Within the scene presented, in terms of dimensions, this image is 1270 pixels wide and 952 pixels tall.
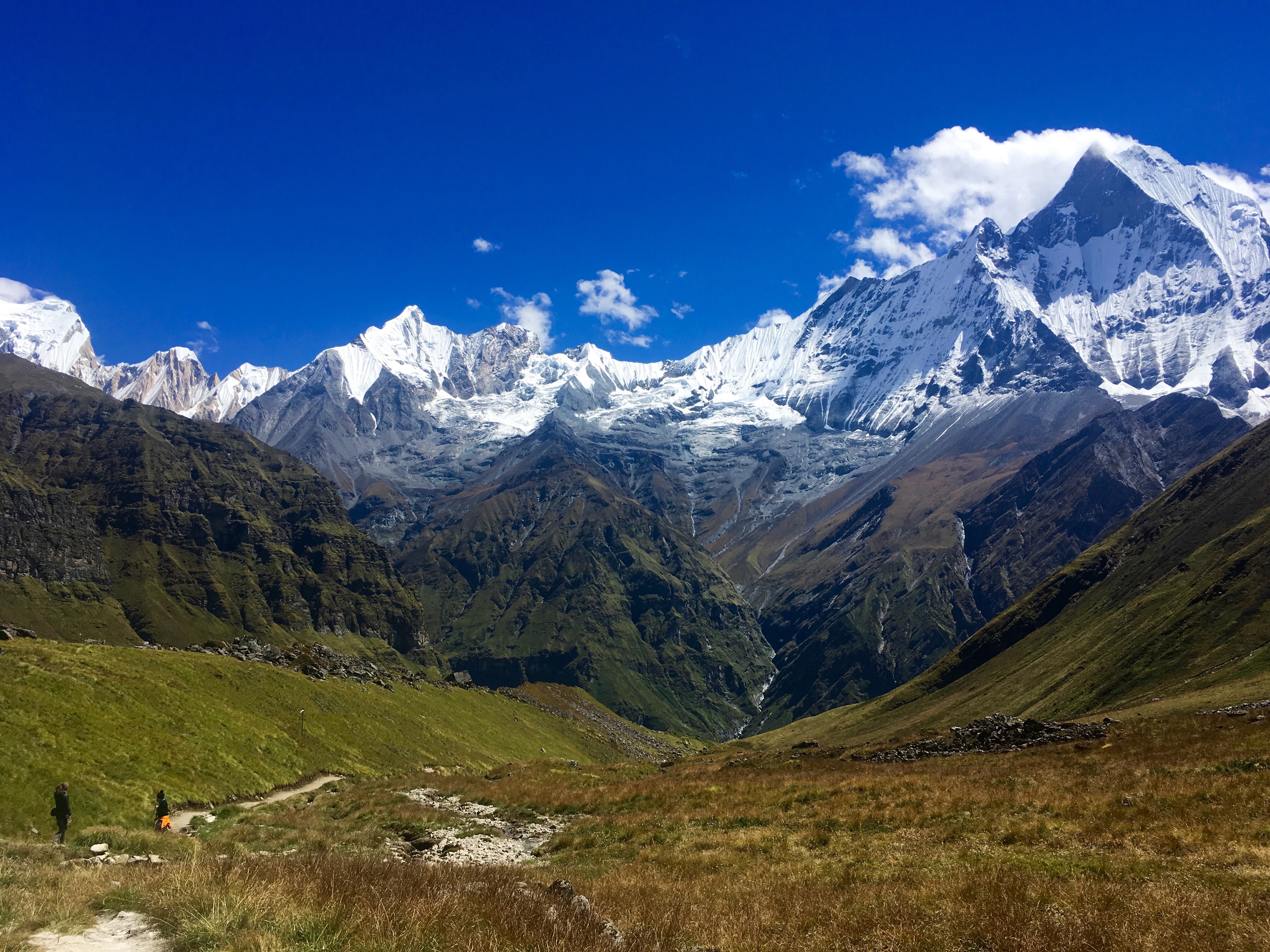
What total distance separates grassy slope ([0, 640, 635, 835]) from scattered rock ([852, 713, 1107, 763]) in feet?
134

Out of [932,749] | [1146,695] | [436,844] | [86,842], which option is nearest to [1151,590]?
[1146,695]

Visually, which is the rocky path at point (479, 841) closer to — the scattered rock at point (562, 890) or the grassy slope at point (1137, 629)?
the scattered rock at point (562, 890)

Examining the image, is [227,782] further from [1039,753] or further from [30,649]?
[1039,753]

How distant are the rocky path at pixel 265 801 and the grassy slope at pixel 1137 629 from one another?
74421 mm

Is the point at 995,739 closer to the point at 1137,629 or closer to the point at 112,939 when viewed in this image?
the point at 112,939

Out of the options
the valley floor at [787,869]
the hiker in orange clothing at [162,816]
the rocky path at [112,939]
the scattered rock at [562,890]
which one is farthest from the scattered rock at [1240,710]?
the hiker in orange clothing at [162,816]

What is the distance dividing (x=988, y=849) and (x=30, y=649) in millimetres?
57998

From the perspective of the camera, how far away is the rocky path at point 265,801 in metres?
35.6

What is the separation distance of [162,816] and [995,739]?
144ft

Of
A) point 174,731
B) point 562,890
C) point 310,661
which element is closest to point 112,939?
point 562,890

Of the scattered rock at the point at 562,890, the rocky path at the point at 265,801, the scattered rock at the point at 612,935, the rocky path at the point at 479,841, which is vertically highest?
the scattered rock at the point at 612,935

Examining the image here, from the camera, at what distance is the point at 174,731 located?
45344mm

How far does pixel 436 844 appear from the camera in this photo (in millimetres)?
30031

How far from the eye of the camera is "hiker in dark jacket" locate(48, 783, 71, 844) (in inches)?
1079
